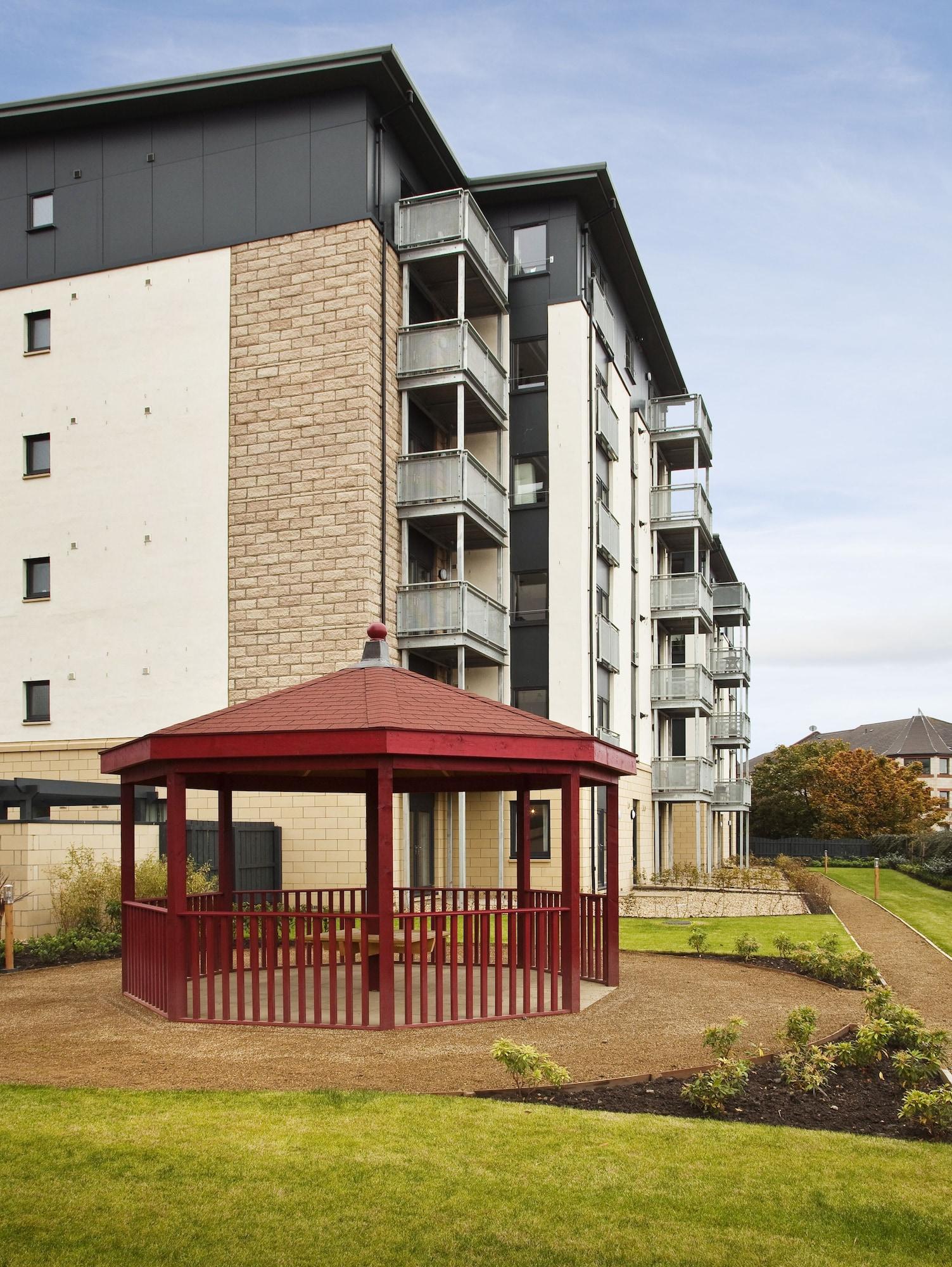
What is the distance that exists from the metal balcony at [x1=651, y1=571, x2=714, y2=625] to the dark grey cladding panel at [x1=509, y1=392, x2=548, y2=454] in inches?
493

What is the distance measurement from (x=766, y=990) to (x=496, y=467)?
18945 mm

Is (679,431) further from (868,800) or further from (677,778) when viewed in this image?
(868,800)

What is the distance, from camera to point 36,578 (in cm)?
2842

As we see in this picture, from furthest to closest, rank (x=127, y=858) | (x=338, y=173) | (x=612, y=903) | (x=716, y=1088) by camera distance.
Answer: (x=338, y=173)
(x=612, y=903)
(x=127, y=858)
(x=716, y=1088)

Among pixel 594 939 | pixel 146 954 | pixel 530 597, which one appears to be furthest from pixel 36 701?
pixel 594 939

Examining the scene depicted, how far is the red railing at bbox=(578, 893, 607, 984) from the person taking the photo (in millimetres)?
14578

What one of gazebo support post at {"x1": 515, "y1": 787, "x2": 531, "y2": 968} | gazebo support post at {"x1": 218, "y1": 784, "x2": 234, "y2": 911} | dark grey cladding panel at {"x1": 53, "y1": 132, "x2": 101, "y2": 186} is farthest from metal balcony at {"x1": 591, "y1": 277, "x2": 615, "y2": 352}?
gazebo support post at {"x1": 218, "y1": 784, "x2": 234, "y2": 911}

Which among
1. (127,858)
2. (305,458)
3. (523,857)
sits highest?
(305,458)

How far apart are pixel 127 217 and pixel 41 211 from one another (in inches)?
97.1

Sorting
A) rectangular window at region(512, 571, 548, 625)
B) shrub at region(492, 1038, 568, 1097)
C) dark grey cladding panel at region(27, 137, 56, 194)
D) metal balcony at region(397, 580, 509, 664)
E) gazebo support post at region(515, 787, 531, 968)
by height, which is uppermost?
dark grey cladding panel at region(27, 137, 56, 194)

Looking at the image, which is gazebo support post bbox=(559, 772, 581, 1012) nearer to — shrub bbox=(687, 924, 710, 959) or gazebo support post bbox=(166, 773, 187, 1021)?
gazebo support post bbox=(166, 773, 187, 1021)

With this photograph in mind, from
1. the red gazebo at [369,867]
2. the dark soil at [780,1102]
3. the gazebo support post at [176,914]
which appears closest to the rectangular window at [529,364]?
the red gazebo at [369,867]

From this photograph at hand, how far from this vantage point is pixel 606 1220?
6.03 meters

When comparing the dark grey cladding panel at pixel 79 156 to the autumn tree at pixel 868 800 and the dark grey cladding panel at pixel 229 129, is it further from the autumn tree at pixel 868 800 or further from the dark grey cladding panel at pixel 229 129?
the autumn tree at pixel 868 800
